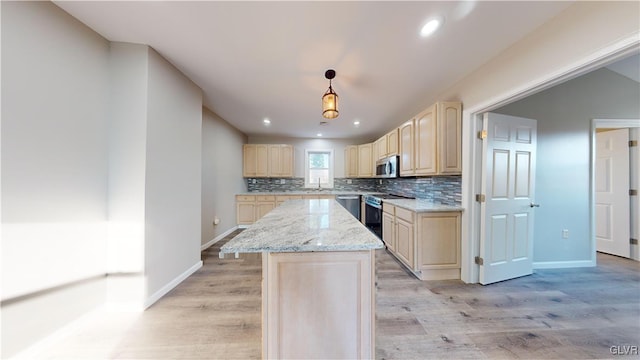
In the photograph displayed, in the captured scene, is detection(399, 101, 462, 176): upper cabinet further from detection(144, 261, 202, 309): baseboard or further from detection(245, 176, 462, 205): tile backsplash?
detection(144, 261, 202, 309): baseboard

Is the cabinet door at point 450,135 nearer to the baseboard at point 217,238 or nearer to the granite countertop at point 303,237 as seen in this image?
the granite countertop at point 303,237

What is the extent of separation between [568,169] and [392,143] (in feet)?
7.60

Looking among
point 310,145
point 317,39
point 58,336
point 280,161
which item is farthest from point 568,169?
point 58,336

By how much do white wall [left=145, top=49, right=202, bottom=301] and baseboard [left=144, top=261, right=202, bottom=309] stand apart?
0.01 m

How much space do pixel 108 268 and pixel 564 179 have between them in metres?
5.32

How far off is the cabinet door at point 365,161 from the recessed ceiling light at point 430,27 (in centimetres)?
356

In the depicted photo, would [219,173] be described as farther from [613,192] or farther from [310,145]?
[613,192]

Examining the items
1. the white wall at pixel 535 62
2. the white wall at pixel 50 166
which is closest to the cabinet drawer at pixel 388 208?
the white wall at pixel 535 62

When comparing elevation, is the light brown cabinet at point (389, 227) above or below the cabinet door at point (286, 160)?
below

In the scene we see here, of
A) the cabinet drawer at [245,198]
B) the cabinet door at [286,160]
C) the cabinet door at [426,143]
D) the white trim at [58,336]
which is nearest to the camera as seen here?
the white trim at [58,336]

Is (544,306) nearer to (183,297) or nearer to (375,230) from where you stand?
(375,230)

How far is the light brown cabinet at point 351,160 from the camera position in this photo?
5637 mm

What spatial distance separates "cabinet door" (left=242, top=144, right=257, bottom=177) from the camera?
534 cm

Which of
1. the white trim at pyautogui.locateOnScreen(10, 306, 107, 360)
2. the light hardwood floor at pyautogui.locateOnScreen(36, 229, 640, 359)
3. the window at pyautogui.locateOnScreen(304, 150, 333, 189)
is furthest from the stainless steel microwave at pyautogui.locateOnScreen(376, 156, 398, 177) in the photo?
the white trim at pyautogui.locateOnScreen(10, 306, 107, 360)
